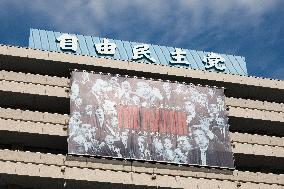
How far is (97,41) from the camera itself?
50.1m

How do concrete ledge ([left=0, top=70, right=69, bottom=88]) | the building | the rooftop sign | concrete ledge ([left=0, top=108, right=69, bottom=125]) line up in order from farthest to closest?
the rooftop sign → concrete ledge ([left=0, top=70, right=69, bottom=88]) → concrete ledge ([left=0, top=108, right=69, bottom=125]) → the building

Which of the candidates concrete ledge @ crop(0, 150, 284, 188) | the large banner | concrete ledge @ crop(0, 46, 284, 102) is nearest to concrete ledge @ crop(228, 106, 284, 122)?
the large banner

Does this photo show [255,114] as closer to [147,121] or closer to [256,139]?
[256,139]

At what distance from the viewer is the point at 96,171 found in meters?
38.8

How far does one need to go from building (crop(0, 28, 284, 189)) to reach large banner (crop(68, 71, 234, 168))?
3.02ft

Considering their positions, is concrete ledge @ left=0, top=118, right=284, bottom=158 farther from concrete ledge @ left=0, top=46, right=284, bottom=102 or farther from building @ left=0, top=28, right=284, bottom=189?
concrete ledge @ left=0, top=46, right=284, bottom=102

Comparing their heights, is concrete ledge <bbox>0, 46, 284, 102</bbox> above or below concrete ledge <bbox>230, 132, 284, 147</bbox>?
above

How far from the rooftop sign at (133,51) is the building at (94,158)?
2.04 m

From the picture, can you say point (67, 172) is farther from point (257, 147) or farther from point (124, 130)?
point (257, 147)

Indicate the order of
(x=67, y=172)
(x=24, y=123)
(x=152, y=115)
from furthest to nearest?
(x=152, y=115) < (x=24, y=123) < (x=67, y=172)

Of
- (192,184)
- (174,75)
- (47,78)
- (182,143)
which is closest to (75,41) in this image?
(47,78)

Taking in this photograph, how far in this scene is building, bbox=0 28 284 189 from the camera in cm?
3844

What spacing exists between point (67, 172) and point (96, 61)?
1248 centimetres

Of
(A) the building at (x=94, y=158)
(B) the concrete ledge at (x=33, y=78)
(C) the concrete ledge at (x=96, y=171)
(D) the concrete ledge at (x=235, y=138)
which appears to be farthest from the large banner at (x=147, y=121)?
(B) the concrete ledge at (x=33, y=78)
